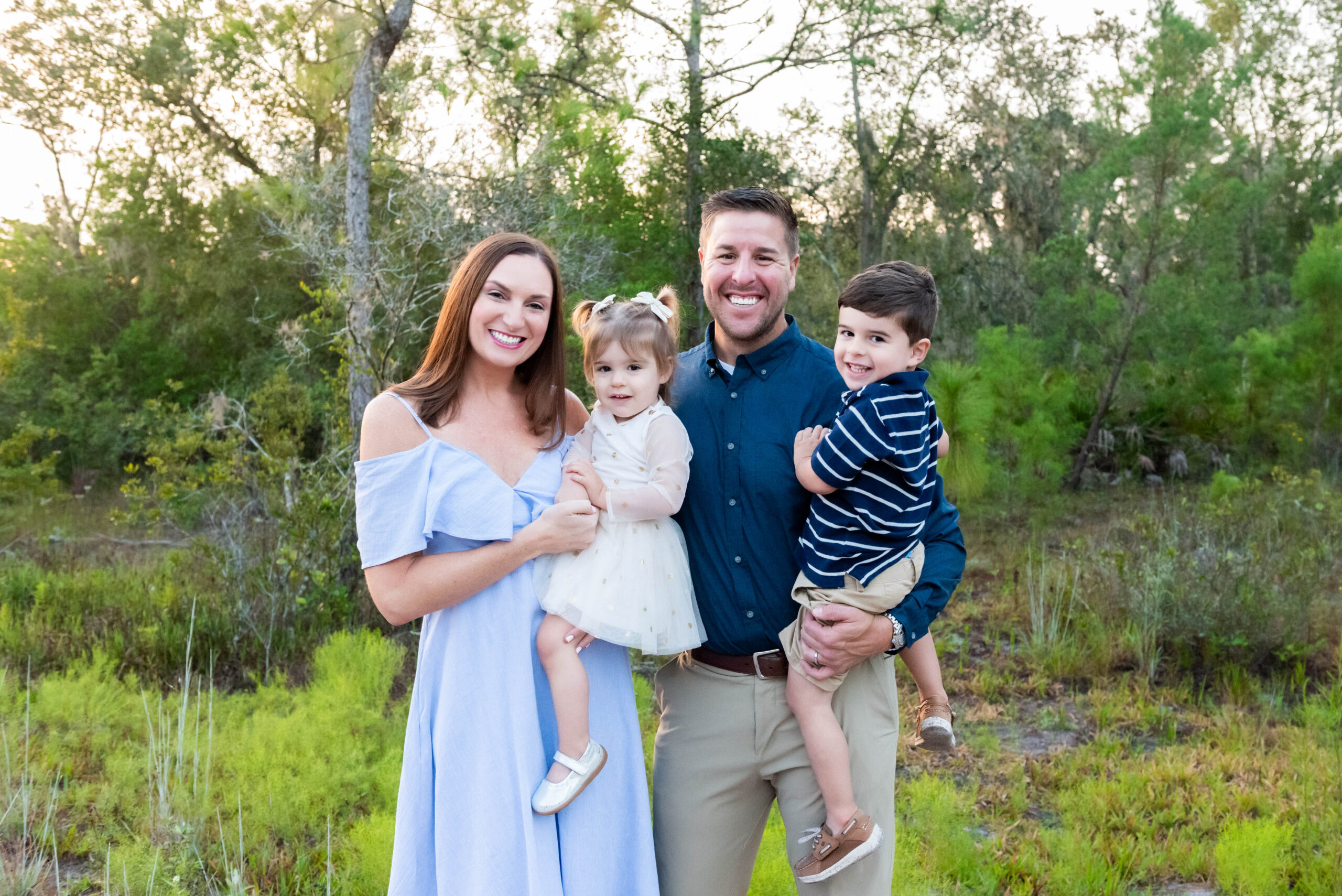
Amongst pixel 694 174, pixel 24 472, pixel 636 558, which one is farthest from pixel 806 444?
pixel 24 472

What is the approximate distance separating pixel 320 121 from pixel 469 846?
40.7 ft

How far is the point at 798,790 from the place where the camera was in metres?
2.00

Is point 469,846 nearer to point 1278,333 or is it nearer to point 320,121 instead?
point 1278,333

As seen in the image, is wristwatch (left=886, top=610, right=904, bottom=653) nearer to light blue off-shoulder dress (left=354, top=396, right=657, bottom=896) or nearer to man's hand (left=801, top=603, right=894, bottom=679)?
man's hand (left=801, top=603, right=894, bottom=679)

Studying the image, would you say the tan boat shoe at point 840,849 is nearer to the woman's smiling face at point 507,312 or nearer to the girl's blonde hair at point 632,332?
the girl's blonde hair at point 632,332

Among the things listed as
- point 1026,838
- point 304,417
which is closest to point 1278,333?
point 1026,838

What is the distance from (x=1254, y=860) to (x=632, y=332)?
2.91 meters

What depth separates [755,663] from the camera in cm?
202

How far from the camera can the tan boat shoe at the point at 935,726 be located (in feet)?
7.19

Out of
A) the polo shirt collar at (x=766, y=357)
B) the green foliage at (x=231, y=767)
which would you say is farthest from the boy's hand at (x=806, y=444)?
the green foliage at (x=231, y=767)

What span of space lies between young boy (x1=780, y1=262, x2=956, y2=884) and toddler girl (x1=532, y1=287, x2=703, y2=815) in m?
0.28

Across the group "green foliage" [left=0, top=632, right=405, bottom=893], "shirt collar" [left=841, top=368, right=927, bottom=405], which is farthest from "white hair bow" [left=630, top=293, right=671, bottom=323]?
"green foliage" [left=0, top=632, right=405, bottom=893]

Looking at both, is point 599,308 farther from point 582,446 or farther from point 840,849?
point 840,849

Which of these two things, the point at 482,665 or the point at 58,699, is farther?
the point at 58,699
